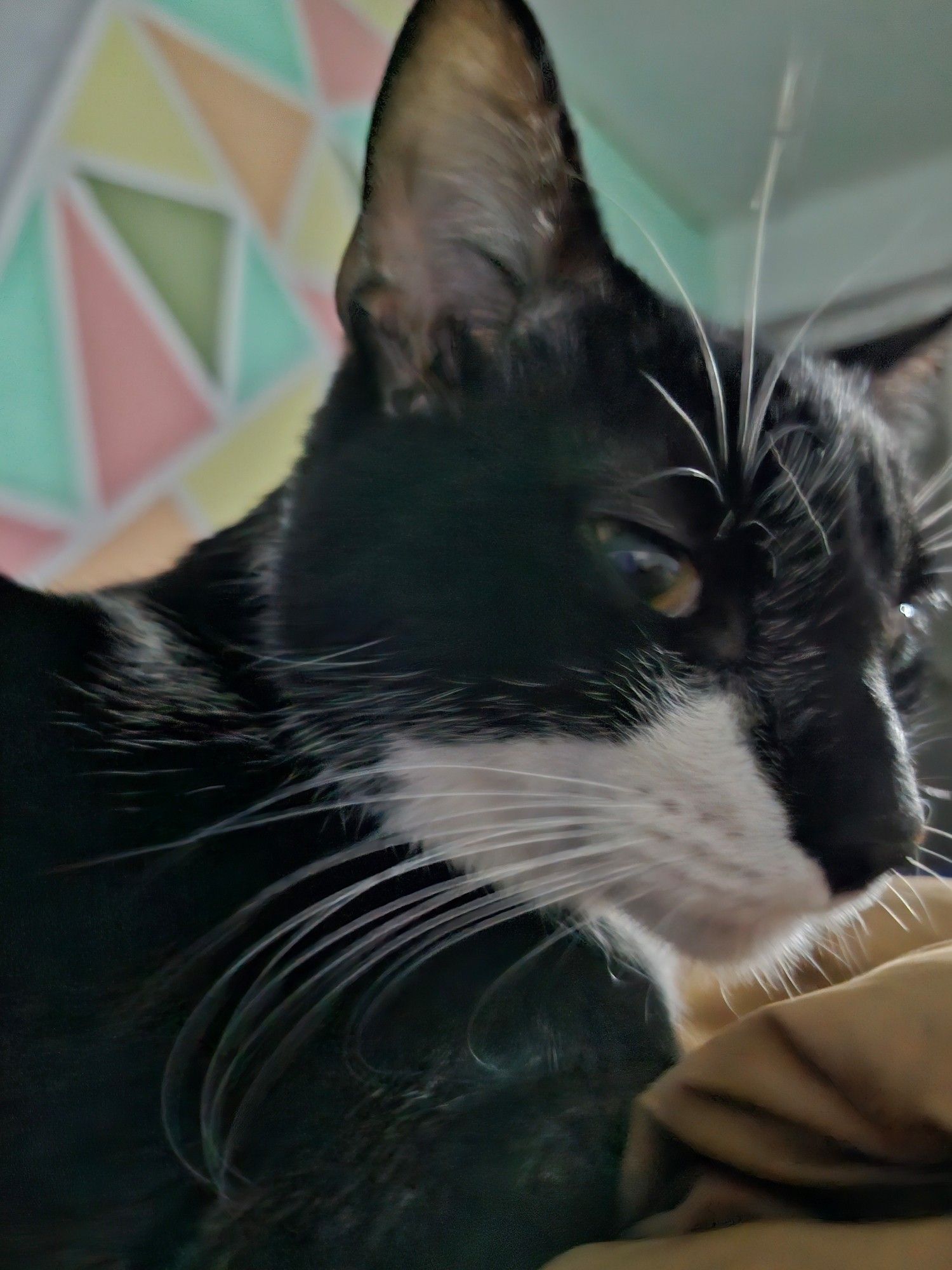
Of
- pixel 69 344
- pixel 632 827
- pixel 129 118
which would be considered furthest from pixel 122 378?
pixel 632 827

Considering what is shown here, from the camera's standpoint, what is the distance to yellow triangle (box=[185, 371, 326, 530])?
59cm

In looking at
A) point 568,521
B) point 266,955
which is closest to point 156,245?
point 568,521

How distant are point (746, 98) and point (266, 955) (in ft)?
2.53

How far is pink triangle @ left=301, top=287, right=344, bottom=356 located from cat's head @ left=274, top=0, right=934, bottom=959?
0.03 m

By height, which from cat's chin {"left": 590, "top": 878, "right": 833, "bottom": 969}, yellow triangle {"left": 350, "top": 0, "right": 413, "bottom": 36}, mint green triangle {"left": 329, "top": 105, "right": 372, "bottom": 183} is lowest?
cat's chin {"left": 590, "top": 878, "right": 833, "bottom": 969}

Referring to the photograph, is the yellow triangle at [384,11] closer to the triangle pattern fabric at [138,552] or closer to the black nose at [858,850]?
the triangle pattern fabric at [138,552]

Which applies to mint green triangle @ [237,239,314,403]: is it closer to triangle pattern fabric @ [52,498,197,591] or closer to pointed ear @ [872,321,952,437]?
triangle pattern fabric @ [52,498,197,591]

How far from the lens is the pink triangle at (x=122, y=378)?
0.54 meters

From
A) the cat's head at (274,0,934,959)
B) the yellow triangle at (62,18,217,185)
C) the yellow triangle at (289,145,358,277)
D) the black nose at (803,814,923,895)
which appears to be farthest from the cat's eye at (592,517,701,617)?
the yellow triangle at (62,18,217,185)

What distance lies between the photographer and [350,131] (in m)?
0.63

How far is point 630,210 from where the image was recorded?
0.72m

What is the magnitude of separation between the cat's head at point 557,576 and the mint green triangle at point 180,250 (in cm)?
13

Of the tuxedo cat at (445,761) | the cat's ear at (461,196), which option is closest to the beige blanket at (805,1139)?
the tuxedo cat at (445,761)

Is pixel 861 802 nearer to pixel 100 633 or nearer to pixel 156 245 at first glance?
pixel 100 633
